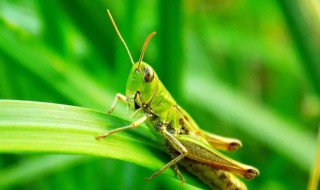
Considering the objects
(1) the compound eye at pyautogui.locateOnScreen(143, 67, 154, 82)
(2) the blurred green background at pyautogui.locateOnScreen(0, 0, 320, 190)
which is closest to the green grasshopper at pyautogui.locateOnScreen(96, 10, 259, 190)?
(1) the compound eye at pyautogui.locateOnScreen(143, 67, 154, 82)

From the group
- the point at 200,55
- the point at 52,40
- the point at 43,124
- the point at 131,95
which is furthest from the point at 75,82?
the point at 200,55

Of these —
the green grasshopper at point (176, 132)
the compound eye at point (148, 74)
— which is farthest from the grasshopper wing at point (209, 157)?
the compound eye at point (148, 74)

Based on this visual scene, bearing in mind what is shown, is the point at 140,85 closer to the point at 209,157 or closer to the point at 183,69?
the point at 209,157

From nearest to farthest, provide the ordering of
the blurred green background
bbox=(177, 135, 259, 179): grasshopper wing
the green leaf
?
1. the green leaf
2. bbox=(177, 135, 259, 179): grasshopper wing
3. the blurred green background

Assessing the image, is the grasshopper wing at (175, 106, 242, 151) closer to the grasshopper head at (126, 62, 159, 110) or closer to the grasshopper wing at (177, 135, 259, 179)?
the grasshopper wing at (177, 135, 259, 179)

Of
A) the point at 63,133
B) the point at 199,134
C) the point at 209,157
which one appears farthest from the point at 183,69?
the point at 63,133

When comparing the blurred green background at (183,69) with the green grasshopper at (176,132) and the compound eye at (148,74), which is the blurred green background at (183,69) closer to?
the green grasshopper at (176,132)

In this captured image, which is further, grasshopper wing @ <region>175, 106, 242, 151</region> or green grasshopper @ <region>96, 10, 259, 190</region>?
grasshopper wing @ <region>175, 106, 242, 151</region>
